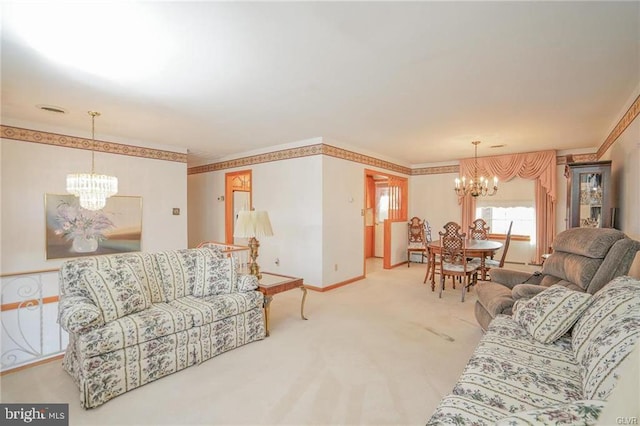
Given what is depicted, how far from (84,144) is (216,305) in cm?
349

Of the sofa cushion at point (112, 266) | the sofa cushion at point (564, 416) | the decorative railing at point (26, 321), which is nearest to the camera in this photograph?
the sofa cushion at point (564, 416)

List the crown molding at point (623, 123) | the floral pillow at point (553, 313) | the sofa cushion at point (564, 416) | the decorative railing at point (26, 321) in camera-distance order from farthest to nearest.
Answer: the crown molding at point (623, 123) → the decorative railing at point (26, 321) → the floral pillow at point (553, 313) → the sofa cushion at point (564, 416)

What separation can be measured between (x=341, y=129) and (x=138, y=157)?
3.33m

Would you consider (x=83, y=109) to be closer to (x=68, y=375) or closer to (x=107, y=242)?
(x=107, y=242)

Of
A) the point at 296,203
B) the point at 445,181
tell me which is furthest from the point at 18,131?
the point at 445,181

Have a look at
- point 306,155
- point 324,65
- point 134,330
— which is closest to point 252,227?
point 134,330

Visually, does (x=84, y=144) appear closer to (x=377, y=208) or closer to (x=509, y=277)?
(x=509, y=277)

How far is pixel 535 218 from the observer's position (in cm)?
615

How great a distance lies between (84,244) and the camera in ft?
14.7

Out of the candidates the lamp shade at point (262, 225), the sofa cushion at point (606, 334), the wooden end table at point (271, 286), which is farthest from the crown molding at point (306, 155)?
the sofa cushion at point (606, 334)

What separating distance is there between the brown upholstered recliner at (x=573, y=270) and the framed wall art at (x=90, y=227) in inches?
195

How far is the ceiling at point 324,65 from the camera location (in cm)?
177

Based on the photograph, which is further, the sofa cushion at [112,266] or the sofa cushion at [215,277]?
the sofa cushion at [215,277]

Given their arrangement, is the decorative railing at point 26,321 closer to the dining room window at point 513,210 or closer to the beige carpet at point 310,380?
the beige carpet at point 310,380
